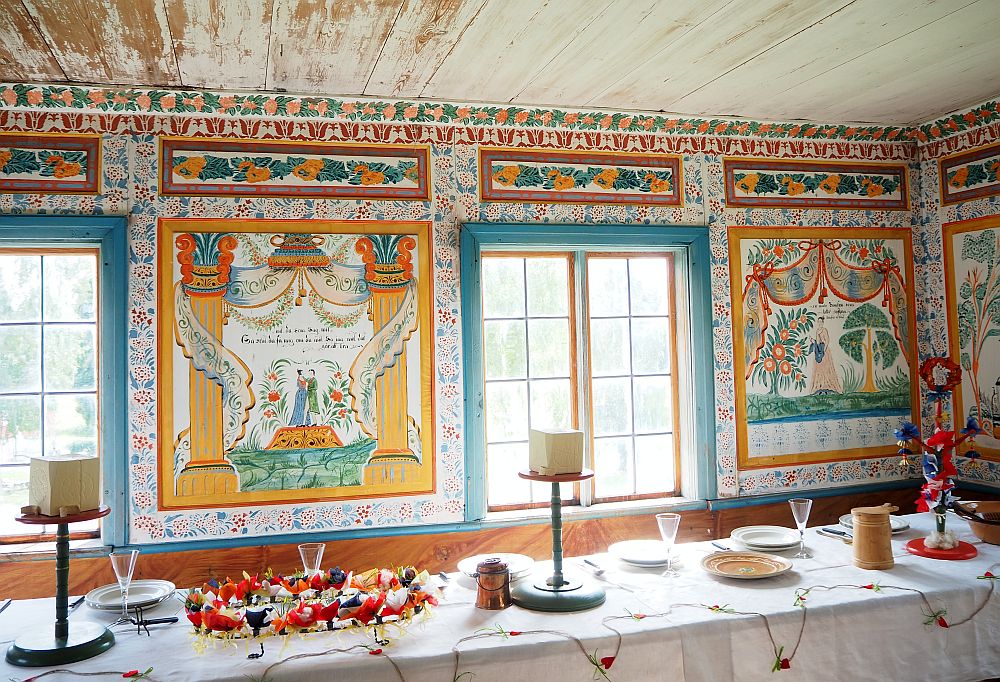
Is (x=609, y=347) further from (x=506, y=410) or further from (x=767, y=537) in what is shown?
(x=767, y=537)

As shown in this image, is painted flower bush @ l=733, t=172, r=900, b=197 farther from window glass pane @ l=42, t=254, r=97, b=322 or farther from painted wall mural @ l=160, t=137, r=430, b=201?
window glass pane @ l=42, t=254, r=97, b=322

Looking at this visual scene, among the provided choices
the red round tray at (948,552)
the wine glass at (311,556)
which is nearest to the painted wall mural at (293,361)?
the wine glass at (311,556)

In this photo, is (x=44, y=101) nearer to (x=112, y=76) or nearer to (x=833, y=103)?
(x=112, y=76)

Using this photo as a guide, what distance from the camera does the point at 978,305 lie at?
12.5ft

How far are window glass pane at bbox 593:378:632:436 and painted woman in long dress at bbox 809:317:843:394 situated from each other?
1008 millimetres

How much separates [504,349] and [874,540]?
5.83 feet

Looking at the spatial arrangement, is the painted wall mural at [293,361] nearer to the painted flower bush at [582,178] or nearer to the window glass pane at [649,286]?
the painted flower bush at [582,178]

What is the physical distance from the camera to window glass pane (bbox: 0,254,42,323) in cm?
313

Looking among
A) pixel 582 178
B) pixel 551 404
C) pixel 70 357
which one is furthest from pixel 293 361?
pixel 582 178

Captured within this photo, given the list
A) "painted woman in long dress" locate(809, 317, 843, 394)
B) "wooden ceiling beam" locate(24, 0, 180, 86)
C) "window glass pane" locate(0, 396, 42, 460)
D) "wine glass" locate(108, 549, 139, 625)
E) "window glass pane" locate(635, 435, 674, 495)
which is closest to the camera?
→ "wine glass" locate(108, 549, 139, 625)

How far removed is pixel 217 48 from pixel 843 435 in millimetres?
3458

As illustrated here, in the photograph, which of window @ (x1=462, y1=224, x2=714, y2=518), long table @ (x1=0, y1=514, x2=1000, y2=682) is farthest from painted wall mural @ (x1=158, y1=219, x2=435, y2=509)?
long table @ (x1=0, y1=514, x2=1000, y2=682)

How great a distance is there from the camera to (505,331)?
3.62 metres

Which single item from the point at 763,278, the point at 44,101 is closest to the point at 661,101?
the point at 763,278
